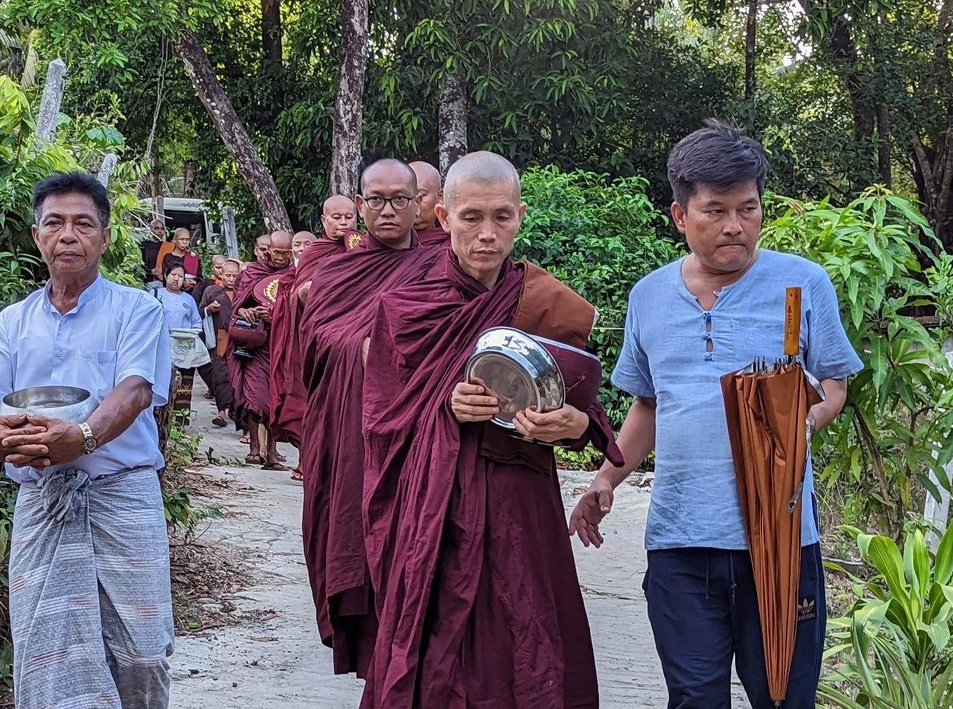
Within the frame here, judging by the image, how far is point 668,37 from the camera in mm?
14805

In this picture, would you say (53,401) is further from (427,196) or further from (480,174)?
(427,196)

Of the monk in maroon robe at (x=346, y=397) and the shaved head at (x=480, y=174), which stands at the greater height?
the shaved head at (x=480, y=174)

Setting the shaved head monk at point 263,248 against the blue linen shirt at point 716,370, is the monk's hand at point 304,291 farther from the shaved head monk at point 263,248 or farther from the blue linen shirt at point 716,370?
the shaved head monk at point 263,248

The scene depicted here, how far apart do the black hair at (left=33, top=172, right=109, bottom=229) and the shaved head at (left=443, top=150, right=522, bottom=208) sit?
1.03 meters

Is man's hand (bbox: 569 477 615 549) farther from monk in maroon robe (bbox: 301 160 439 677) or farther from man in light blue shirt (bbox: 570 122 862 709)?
monk in maroon robe (bbox: 301 160 439 677)

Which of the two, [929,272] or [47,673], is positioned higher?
[929,272]

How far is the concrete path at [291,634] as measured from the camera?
4.77m

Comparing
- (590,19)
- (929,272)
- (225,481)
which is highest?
(590,19)

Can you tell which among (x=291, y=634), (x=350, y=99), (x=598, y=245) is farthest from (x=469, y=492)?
(x=350, y=99)

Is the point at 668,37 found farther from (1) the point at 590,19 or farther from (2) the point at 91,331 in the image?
(2) the point at 91,331

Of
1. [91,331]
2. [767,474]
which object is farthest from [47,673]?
[767,474]

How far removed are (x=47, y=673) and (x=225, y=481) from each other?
219 inches

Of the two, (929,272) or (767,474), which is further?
(929,272)

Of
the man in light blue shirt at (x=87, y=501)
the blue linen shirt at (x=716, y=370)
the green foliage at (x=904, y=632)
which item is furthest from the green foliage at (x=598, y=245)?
the blue linen shirt at (x=716, y=370)
